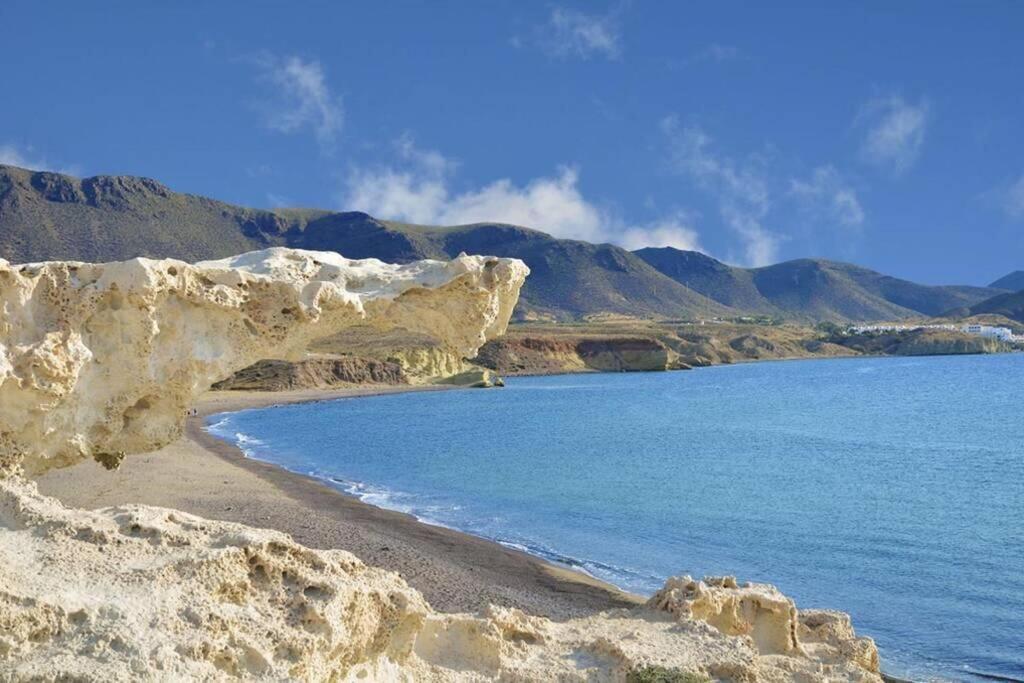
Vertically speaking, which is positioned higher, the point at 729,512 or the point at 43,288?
the point at 43,288

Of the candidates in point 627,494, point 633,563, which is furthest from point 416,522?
point 627,494

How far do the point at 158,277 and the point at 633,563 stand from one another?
14.9 m

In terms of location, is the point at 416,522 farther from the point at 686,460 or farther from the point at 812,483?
the point at 686,460

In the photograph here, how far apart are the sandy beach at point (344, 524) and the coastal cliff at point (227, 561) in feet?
21.3

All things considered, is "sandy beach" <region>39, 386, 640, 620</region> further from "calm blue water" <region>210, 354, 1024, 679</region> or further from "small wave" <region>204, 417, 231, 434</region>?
"small wave" <region>204, 417, 231, 434</region>

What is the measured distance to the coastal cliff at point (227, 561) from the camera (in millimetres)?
6840

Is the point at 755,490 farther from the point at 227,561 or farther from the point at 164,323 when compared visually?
the point at 227,561

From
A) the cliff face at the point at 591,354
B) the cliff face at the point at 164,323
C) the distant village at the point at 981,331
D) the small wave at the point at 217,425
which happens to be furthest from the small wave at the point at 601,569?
the distant village at the point at 981,331

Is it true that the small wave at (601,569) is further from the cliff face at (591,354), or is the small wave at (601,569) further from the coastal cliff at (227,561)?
the cliff face at (591,354)

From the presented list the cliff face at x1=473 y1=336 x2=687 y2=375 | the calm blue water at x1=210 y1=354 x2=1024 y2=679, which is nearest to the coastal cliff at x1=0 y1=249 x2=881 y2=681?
the calm blue water at x1=210 y1=354 x2=1024 y2=679

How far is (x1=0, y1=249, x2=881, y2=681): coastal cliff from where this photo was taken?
6.84 m

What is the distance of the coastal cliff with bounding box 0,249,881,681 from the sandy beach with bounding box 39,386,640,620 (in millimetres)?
6505

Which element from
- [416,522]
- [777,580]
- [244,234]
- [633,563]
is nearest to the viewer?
[777,580]

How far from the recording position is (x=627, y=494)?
30.9m
